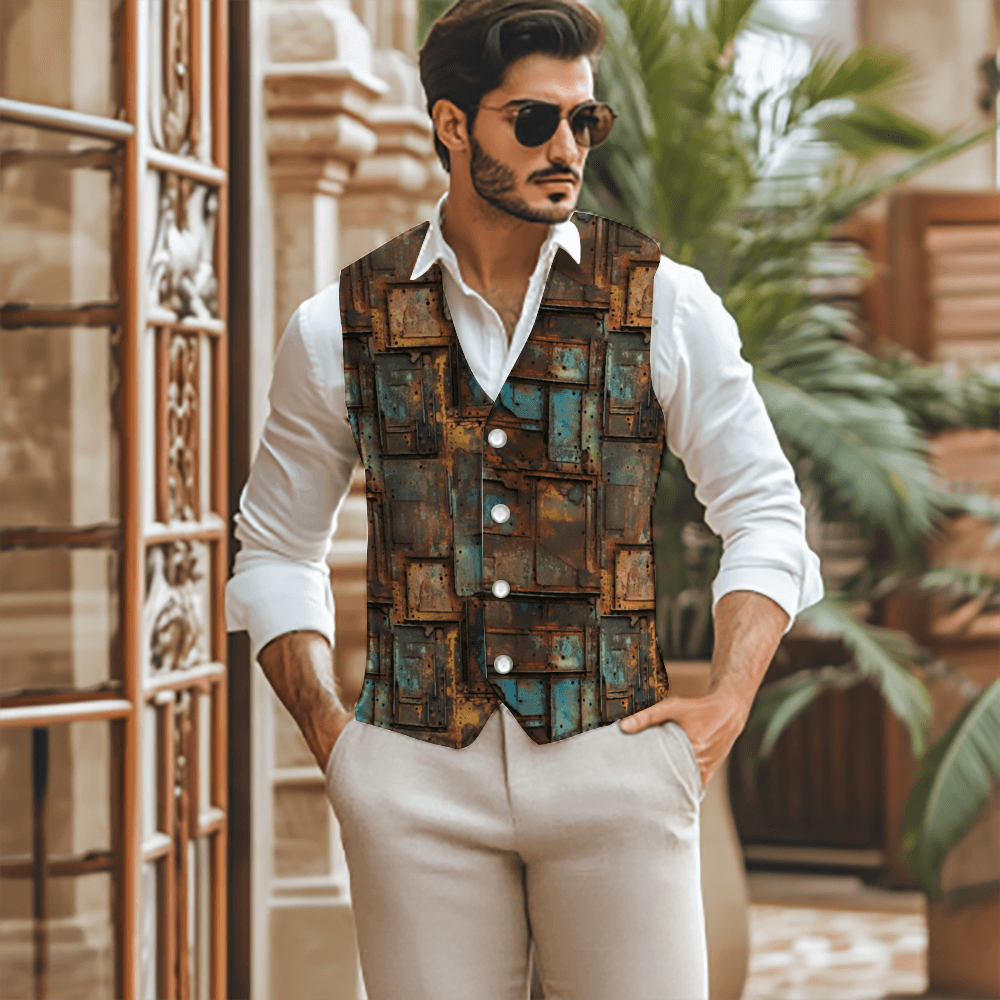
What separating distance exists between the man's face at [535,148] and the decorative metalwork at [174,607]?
1.32 m

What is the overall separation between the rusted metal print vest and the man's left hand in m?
0.03

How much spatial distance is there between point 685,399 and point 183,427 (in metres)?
1.40

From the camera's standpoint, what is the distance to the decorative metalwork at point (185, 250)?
2.66 metres

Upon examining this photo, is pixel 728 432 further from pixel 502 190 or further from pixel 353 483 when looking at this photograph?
pixel 353 483

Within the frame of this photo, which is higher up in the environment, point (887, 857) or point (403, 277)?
point (403, 277)

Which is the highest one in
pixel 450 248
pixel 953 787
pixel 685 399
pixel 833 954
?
pixel 450 248

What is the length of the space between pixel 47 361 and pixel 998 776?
2.53 metres

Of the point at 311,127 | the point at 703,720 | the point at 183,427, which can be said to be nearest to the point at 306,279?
the point at 311,127

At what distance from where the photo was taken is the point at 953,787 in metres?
3.76

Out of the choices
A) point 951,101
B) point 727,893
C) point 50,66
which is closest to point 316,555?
point 50,66

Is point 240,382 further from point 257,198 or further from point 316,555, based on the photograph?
point 316,555

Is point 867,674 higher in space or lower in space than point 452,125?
lower

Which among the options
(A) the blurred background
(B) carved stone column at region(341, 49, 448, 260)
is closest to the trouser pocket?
(A) the blurred background

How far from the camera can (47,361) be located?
248 centimetres
